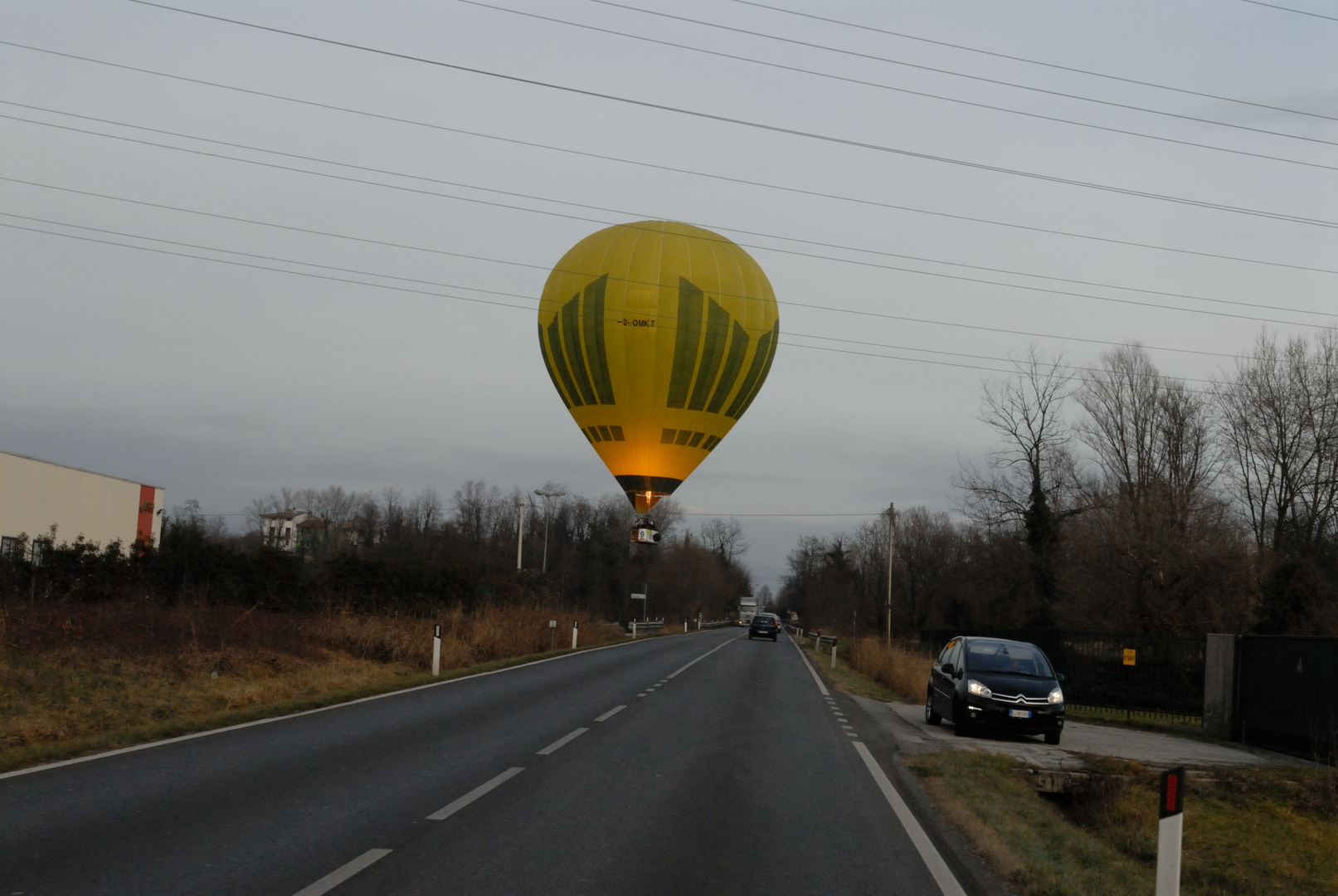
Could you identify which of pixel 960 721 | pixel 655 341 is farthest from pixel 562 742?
pixel 655 341

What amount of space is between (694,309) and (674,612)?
8147 centimetres

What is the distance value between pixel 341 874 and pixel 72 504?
143ft

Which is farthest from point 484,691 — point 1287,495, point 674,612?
point 674,612

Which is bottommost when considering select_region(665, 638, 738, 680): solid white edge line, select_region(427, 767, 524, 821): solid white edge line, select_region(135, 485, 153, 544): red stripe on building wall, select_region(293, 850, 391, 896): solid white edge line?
select_region(665, 638, 738, 680): solid white edge line

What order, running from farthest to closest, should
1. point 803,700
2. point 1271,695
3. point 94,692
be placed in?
point 803,700 < point 1271,695 < point 94,692

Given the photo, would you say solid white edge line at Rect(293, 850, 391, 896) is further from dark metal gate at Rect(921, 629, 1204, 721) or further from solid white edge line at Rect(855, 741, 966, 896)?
dark metal gate at Rect(921, 629, 1204, 721)

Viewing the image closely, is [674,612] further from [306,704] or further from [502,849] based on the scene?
[502,849]

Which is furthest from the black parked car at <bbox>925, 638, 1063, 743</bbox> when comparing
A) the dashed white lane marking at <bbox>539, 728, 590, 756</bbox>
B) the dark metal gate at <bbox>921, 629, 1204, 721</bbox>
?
the dashed white lane marking at <bbox>539, 728, 590, 756</bbox>

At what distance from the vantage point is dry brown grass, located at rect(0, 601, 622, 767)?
13.7 metres

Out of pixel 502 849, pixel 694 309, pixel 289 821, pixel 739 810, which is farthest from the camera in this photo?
pixel 694 309

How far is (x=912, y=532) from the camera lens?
98.3 metres

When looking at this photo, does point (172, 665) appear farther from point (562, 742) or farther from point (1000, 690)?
point (1000, 690)

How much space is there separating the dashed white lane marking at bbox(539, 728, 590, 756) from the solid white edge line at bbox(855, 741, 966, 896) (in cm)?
358

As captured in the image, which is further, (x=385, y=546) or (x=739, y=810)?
(x=385, y=546)
